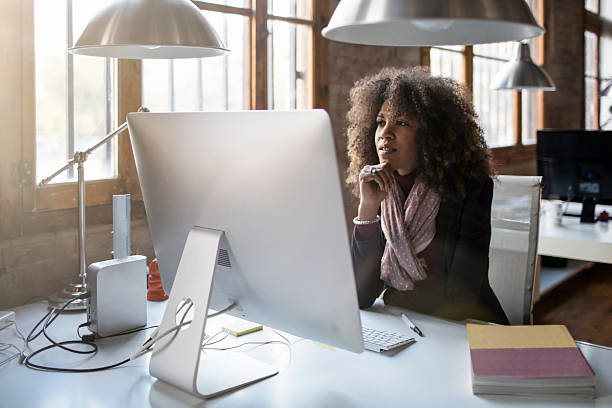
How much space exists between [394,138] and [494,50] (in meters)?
4.60

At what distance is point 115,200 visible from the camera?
5.24 ft

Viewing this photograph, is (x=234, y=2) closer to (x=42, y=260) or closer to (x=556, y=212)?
(x=42, y=260)

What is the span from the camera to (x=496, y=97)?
20.1 feet

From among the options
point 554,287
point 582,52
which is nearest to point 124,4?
point 554,287

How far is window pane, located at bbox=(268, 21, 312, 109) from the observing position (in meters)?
3.24

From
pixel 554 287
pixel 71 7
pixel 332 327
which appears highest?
pixel 71 7

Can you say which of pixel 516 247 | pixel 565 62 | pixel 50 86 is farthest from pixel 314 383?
pixel 565 62

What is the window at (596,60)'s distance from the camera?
8062 mm

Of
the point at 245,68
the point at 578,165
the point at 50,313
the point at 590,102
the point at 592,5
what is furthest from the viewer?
the point at 590,102

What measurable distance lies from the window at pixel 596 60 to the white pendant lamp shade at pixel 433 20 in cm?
753

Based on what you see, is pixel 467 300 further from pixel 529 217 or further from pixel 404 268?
pixel 529 217

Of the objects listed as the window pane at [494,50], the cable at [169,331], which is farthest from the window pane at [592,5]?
the cable at [169,331]

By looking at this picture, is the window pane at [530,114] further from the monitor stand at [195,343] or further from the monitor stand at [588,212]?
the monitor stand at [195,343]

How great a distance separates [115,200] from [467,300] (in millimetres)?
1093
